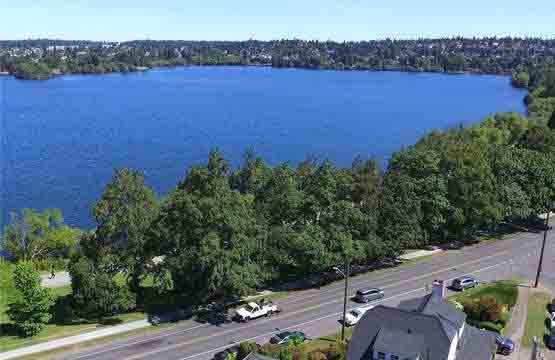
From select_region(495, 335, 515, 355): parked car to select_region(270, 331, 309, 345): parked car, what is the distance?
42.6 feet

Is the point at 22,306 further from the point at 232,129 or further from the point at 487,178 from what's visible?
the point at 232,129

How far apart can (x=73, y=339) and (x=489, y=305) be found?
99.2 feet

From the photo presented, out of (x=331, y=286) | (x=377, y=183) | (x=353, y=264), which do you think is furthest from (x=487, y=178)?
(x=331, y=286)

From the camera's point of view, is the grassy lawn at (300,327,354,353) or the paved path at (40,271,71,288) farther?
the paved path at (40,271,71,288)

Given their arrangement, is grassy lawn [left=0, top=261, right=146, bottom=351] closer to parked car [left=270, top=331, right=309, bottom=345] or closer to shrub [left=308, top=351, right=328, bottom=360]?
parked car [left=270, top=331, right=309, bottom=345]

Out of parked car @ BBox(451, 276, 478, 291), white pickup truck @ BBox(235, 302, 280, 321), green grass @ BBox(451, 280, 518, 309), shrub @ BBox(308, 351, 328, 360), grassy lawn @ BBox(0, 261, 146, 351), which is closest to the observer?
shrub @ BBox(308, 351, 328, 360)

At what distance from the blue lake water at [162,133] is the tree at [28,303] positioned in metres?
36.7

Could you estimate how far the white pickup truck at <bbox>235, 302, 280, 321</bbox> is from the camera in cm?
4341

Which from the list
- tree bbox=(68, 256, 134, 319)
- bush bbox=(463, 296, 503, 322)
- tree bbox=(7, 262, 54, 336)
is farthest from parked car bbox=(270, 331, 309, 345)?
tree bbox=(7, 262, 54, 336)

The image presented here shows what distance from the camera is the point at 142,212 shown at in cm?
4503

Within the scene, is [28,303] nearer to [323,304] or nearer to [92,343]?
[92,343]

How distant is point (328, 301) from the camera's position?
1848 inches

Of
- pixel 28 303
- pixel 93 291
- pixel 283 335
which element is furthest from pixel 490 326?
pixel 28 303

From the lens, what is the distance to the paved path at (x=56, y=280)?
55181mm
